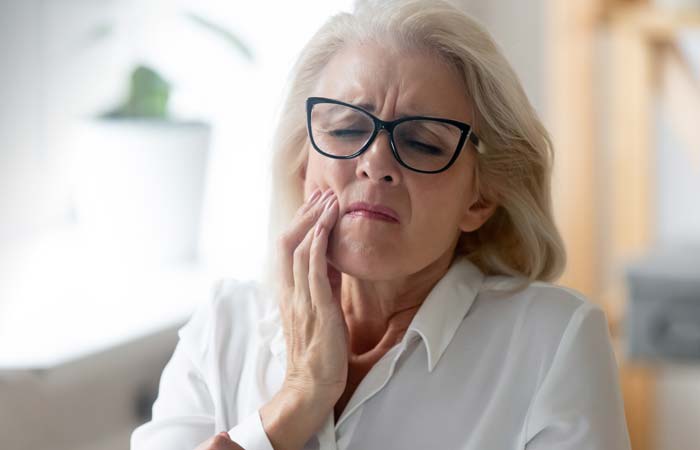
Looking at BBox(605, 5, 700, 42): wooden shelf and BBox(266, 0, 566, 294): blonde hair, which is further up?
BBox(605, 5, 700, 42): wooden shelf

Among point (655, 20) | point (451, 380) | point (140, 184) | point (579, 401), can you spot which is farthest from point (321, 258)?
point (655, 20)

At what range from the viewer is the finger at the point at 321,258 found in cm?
137

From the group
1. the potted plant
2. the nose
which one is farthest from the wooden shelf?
the nose

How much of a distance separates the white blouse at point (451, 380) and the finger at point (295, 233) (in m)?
0.11

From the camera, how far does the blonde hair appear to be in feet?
4.52

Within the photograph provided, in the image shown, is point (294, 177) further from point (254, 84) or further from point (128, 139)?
point (254, 84)

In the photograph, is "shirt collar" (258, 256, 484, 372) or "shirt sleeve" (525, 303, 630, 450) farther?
"shirt collar" (258, 256, 484, 372)

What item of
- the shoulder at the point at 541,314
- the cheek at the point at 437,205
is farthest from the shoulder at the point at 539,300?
the cheek at the point at 437,205

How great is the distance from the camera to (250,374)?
148cm

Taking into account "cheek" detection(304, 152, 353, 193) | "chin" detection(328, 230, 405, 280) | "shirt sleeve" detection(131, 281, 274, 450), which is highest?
"cheek" detection(304, 152, 353, 193)

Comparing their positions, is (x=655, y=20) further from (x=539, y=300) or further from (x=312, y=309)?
(x=312, y=309)

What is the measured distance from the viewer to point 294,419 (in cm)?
135

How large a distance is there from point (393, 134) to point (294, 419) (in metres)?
0.40

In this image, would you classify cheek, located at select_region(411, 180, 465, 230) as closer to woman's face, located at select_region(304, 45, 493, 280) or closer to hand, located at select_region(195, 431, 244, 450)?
woman's face, located at select_region(304, 45, 493, 280)
